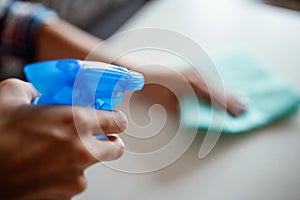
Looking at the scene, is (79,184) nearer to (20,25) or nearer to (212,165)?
(212,165)

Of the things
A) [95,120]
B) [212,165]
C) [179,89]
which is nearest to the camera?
[95,120]

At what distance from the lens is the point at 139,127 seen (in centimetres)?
52

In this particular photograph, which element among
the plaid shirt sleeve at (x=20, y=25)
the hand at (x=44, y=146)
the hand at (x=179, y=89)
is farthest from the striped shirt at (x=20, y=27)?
the hand at (x=44, y=146)

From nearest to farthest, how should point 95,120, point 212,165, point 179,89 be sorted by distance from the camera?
point 95,120 < point 212,165 < point 179,89

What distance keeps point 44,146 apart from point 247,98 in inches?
11.8

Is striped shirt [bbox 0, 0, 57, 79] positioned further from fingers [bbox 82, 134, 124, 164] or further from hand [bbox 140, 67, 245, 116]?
fingers [bbox 82, 134, 124, 164]

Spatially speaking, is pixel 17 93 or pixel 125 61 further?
pixel 125 61

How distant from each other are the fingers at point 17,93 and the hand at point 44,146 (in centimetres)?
1

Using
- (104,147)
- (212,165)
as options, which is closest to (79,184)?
(104,147)

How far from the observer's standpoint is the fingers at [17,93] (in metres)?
0.38

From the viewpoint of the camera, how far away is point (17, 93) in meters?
0.39

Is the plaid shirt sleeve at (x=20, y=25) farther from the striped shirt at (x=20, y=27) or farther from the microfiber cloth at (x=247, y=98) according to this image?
the microfiber cloth at (x=247, y=98)

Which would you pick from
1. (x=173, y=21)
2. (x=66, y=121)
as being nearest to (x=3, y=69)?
(x=173, y=21)

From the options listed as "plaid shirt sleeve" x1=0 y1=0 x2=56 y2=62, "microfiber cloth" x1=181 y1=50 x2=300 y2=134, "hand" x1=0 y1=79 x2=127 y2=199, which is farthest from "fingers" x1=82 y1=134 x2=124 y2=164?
"plaid shirt sleeve" x1=0 y1=0 x2=56 y2=62
